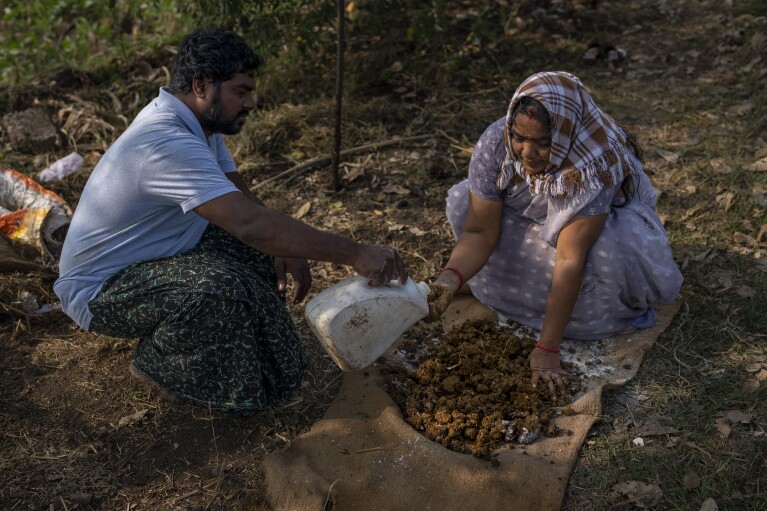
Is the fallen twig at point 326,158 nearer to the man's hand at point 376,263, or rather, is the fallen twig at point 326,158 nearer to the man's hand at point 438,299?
the man's hand at point 438,299

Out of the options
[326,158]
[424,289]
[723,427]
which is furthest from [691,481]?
[326,158]

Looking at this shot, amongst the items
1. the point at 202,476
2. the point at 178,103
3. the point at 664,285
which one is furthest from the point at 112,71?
the point at 664,285

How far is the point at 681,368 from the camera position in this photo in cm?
301

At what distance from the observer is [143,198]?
8.36 feet

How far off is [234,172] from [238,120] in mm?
449

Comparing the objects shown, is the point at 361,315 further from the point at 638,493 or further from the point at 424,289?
the point at 638,493

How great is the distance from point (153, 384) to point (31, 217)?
1446mm

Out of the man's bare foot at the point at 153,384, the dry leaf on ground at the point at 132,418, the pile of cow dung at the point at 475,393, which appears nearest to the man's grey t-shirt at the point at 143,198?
the man's bare foot at the point at 153,384

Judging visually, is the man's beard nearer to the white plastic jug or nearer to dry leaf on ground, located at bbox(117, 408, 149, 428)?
the white plastic jug

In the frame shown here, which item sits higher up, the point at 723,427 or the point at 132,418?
the point at 723,427

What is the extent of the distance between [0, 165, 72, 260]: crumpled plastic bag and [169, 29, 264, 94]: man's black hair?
1593mm

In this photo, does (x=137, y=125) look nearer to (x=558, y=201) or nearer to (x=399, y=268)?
(x=399, y=268)

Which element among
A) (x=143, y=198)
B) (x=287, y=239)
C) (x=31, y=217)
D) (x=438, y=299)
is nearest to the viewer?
(x=287, y=239)

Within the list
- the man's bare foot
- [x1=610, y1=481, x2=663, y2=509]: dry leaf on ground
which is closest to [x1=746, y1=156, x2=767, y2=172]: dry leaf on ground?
[x1=610, y1=481, x2=663, y2=509]: dry leaf on ground
